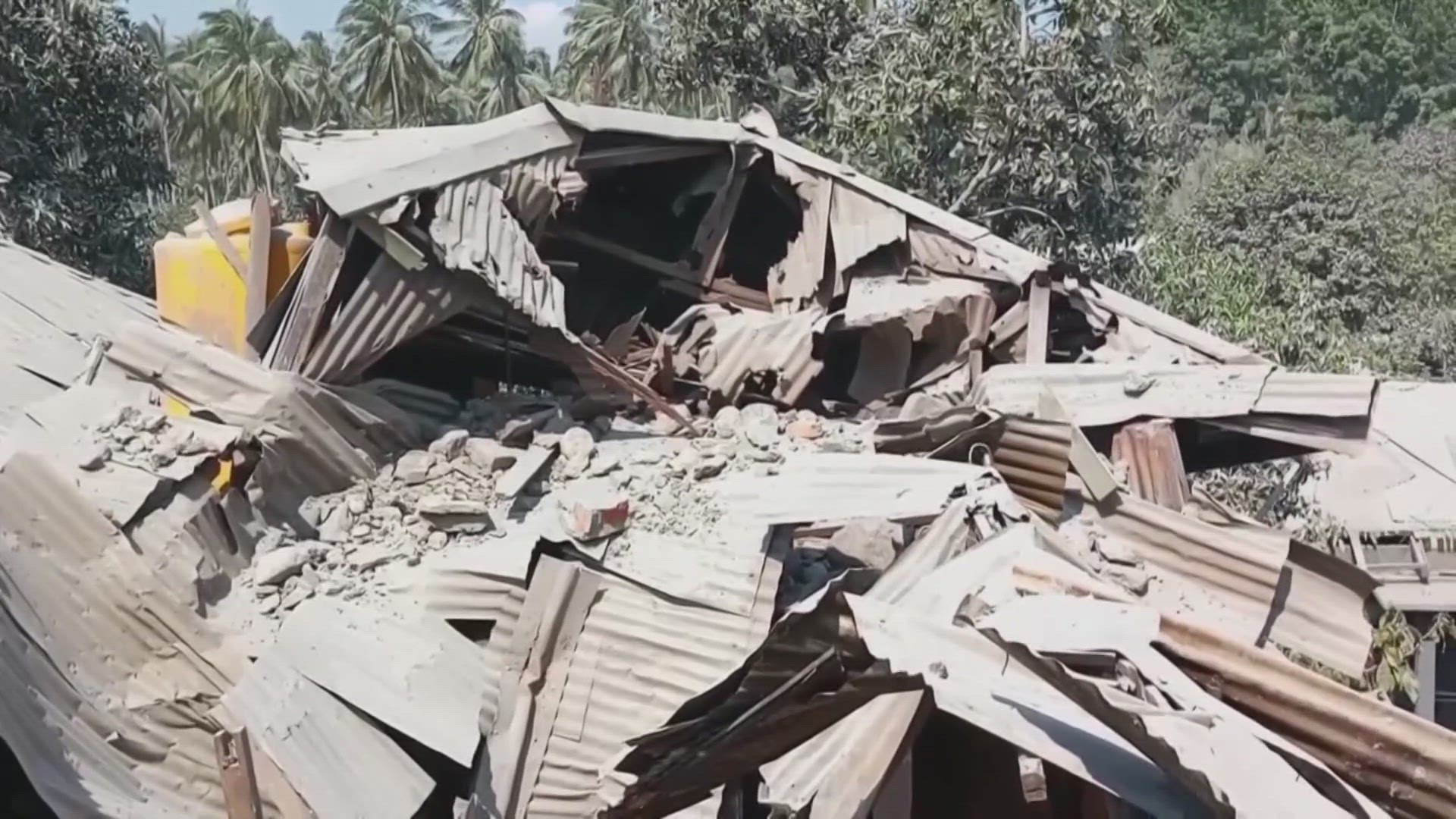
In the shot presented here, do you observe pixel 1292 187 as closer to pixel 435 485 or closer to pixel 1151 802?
pixel 435 485

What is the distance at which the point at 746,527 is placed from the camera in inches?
185

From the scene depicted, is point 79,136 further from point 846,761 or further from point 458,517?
point 846,761

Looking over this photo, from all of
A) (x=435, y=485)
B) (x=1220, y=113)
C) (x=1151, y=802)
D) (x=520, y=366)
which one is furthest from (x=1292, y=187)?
(x=1220, y=113)

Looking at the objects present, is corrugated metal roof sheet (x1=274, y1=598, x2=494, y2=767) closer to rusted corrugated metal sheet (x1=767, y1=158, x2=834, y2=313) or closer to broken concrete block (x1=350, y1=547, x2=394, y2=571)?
broken concrete block (x1=350, y1=547, x2=394, y2=571)

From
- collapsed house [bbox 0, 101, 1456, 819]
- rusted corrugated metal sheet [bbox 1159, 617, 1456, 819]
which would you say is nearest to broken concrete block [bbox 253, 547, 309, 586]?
collapsed house [bbox 0, 101, 1456, 819]

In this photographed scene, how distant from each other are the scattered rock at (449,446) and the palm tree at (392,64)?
23.3 meters

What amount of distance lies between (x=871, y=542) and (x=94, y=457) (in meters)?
2.60

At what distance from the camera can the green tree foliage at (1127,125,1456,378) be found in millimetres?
12531

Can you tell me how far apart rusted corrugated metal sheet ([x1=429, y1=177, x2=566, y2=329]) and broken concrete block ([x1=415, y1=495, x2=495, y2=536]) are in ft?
2.94

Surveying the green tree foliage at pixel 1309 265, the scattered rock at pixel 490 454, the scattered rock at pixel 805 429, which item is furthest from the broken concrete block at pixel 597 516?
the green tree foliage at pixel 1309 265

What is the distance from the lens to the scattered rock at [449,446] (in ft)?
17.7

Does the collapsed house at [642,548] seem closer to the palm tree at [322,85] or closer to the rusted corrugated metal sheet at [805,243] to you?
the rusted corrugated metal sheet at [805,243]

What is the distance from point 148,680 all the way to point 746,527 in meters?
1.93

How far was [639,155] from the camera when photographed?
21.6 ft
